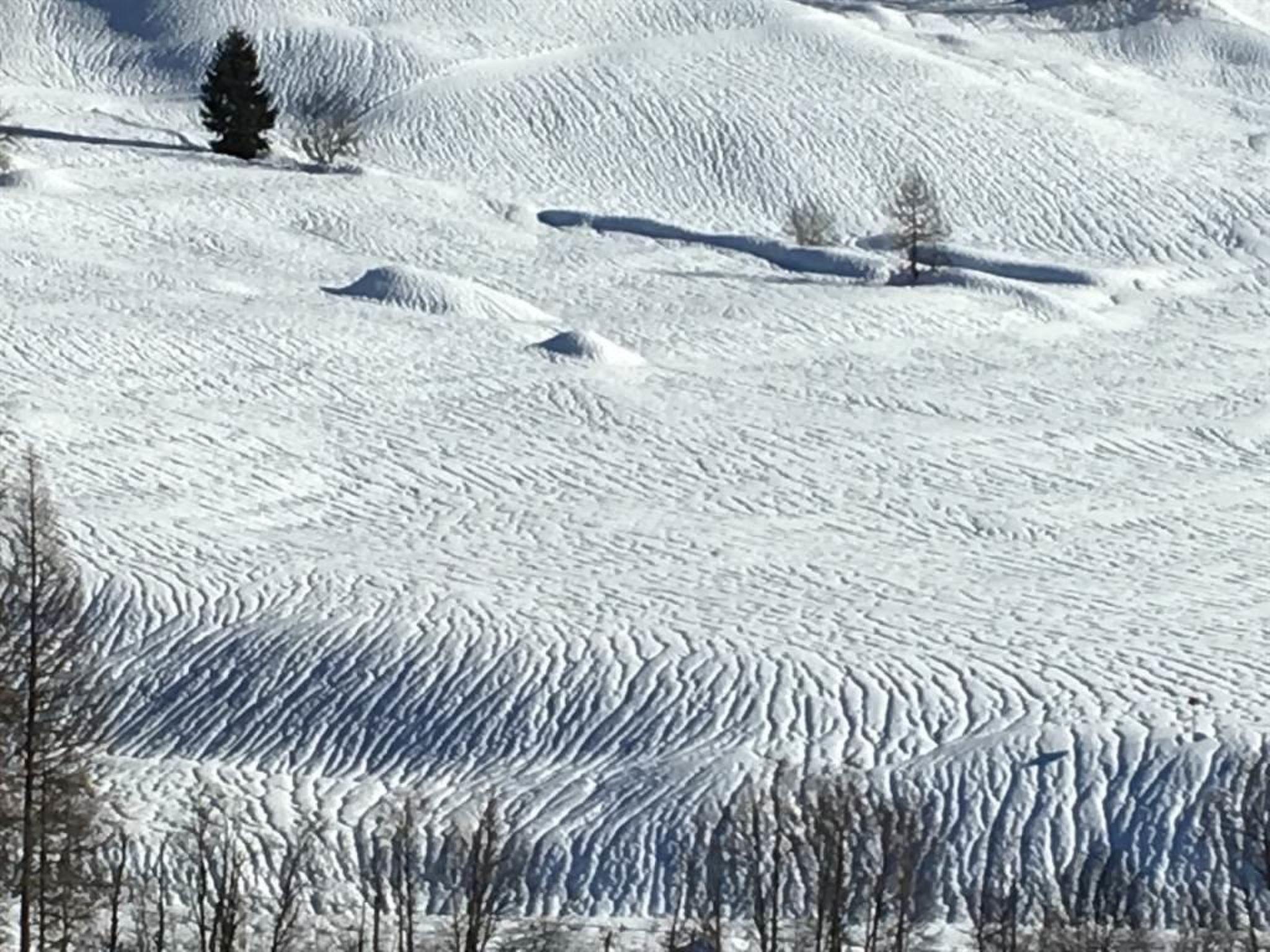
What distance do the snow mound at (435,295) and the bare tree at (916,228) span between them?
10.4 metres

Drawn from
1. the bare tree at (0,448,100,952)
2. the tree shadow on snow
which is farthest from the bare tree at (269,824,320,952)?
the tree shadow on snow

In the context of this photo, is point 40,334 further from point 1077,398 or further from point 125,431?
point 1077,398

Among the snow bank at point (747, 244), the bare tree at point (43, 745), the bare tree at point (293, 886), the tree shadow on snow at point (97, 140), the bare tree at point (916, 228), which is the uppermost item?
the bare tree at point (43, 745)

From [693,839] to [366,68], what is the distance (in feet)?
177

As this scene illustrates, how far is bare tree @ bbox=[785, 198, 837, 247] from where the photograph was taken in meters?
72.1

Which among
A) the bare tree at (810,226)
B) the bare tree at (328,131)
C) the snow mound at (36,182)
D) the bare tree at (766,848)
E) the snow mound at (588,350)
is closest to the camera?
the bare tree at (766,848)

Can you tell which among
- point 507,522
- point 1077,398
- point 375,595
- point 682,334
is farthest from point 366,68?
point 375,595

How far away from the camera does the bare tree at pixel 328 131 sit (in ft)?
251

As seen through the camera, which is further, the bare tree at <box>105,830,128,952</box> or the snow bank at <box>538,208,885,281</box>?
the snow bank at <box>538,208,885,281</box>

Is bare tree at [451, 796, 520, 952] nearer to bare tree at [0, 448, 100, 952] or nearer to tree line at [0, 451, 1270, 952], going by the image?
tree line at [0, 451, 1270, 952]

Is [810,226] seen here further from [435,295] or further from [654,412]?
[654,412]

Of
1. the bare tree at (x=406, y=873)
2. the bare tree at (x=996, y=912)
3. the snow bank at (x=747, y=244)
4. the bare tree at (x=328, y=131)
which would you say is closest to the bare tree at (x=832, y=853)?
the bare tree at (x=996, y=912)

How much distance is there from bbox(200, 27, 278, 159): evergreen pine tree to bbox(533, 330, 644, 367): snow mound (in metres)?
19.3

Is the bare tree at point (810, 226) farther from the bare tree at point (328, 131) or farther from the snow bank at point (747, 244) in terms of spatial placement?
the bare tree at point (328, 131)
